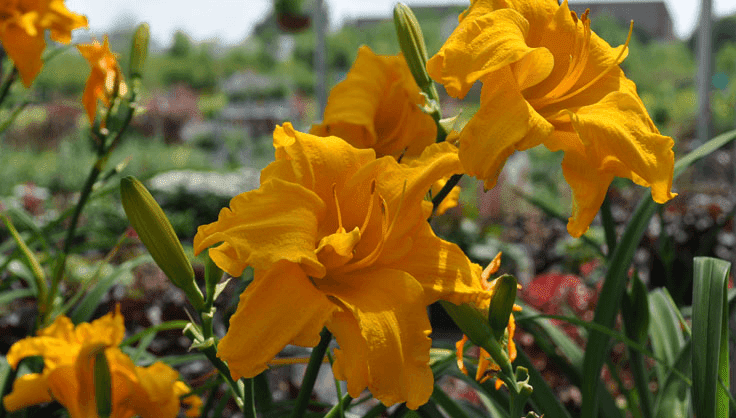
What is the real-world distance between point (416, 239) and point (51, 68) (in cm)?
1341

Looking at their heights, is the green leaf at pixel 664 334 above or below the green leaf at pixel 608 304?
below

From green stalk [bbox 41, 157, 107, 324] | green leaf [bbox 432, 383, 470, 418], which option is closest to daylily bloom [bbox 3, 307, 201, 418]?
green stalk [bbox 41, 157, 107, 324]

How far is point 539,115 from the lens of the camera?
0.40 m

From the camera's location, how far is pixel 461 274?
398 millimetres

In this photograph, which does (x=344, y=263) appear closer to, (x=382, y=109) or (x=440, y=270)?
(x=440, y=270)

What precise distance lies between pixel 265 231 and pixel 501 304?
17cm

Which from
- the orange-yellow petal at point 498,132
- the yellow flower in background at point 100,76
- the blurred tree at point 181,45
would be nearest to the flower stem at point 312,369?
the orange-yellow petal at point 498,132

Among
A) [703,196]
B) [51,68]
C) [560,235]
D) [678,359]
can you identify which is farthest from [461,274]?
[51,68]

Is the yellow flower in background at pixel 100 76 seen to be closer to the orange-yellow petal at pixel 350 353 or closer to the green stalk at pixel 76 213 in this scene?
the green stalk at pixel 76 213

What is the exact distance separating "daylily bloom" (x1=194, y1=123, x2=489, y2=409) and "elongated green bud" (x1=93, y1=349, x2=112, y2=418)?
204 mm

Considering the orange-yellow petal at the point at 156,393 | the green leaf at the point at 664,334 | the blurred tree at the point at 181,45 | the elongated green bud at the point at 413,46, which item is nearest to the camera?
the elongated green bud at the point at 413,46

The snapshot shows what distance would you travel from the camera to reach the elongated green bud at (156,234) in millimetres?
408

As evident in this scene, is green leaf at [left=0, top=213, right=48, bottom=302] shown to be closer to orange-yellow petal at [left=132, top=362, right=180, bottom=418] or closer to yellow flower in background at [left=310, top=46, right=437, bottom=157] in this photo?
orange-yellow petal at [left=132, top=362, right=180, bottom=418]

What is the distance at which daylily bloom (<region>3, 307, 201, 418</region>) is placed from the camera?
579mm
